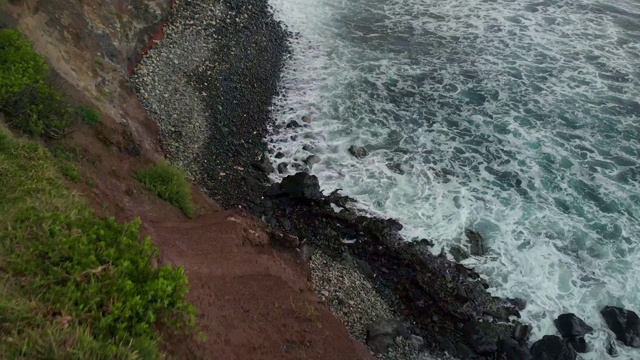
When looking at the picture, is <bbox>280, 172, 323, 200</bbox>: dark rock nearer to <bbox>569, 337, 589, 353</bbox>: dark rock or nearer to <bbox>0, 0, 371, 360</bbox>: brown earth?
<bbox>0, 0, 371, 360</bbox>: brown earth

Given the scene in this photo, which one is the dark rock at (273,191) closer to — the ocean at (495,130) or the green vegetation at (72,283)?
the ocean at (495,130)

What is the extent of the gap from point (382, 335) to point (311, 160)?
8606 millimetres

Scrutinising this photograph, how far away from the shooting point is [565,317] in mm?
15492

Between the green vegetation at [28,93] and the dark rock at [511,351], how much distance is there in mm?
12742

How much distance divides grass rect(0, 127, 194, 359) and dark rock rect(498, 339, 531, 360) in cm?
1051

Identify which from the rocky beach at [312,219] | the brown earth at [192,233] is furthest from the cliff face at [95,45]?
the rocky beach at [312,219]

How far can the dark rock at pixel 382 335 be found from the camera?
502 inches

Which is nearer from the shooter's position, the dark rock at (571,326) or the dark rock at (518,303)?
the dark rock at (571,326)

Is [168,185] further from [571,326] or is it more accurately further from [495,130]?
[495,130]

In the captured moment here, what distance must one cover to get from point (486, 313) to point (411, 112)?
34.4 ft

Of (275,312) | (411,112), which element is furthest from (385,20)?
(275,312)

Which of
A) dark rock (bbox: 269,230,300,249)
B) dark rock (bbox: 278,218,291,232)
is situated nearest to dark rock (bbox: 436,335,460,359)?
dark rock (bbox: 269,230,300,249)

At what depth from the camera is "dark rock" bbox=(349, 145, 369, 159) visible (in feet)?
67.6

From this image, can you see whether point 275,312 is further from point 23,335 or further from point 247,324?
point 23,335
